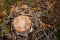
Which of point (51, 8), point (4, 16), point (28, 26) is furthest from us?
point (51, 8)

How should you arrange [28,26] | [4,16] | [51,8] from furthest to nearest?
[51,8] < [4,16] < [28,26]

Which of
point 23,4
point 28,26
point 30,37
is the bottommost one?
point 30,37

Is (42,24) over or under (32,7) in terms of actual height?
under

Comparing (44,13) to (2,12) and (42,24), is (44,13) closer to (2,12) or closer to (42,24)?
(42,24)

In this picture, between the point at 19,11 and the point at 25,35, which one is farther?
the point at 19,11

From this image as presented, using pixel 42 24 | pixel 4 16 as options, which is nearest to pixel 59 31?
pixel 42 24

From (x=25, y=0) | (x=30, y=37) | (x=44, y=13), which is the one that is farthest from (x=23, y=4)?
(x=30, y=37)
